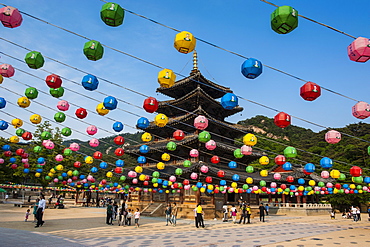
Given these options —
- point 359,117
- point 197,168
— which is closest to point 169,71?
point 359,117

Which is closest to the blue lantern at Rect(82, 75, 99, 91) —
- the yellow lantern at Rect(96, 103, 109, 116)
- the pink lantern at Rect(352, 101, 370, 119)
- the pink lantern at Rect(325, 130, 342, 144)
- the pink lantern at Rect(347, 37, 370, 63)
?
the yellow lantern at Rect(96, 103, 109, 116)

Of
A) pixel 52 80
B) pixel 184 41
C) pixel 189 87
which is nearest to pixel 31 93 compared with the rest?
pixel 52 80

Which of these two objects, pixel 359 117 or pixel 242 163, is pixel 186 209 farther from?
pixel 359 117

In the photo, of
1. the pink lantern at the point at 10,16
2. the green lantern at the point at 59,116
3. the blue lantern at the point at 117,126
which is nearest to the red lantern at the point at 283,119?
the blue lantern at the point at 117,126

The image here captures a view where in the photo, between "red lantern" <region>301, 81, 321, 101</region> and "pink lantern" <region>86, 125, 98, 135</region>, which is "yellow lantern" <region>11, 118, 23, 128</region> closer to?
"pink lantern" <region>86, 125, 98, 135</region>

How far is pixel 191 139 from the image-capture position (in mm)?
24141

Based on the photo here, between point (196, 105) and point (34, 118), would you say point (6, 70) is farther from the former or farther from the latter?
point (196, 105)

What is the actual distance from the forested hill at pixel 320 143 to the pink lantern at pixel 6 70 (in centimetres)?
985

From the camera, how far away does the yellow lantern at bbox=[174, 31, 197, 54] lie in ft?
25.1

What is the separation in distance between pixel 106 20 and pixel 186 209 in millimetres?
18617

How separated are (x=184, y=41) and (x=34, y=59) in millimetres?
4743

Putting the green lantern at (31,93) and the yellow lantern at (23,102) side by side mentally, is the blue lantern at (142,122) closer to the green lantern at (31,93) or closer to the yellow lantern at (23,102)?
the green lantern at (31,93)

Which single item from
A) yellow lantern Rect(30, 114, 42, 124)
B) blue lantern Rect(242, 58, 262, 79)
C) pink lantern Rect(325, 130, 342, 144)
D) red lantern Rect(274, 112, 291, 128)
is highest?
blue lantern Rect(242, 58, 262, 79)

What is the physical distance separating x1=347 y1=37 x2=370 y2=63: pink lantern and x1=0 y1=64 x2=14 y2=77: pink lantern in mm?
10670
